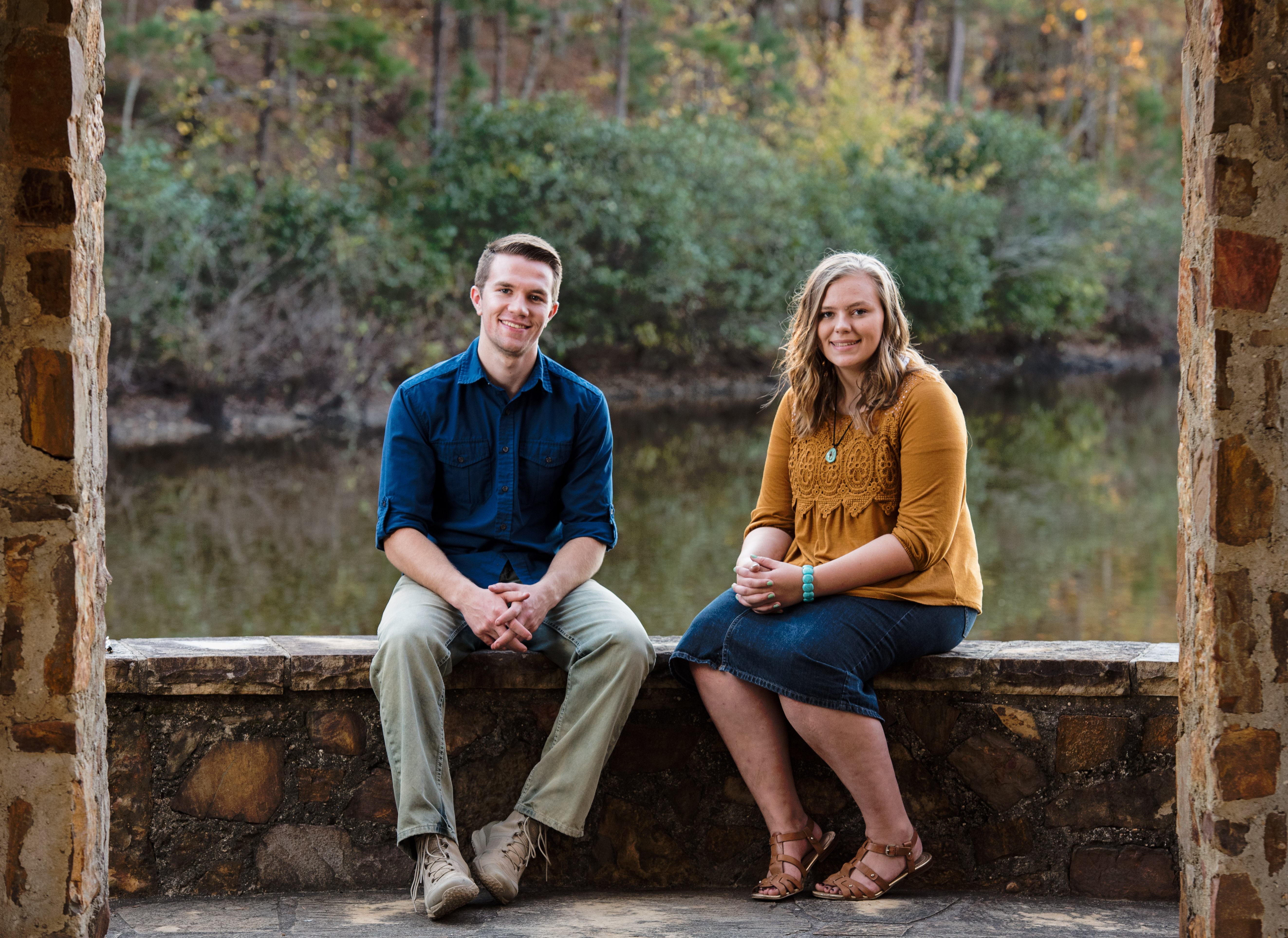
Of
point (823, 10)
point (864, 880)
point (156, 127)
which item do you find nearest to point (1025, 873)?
point (864, 880)

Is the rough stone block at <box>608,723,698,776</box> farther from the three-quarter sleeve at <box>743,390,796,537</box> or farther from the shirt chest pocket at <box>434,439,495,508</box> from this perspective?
the shirt chest pocket at <box>434,439,495,508</box>

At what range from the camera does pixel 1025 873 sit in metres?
2.66

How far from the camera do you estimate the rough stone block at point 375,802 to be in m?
2.66

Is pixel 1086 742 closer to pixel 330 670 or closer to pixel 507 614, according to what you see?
pixel 507 614

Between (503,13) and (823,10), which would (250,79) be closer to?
(503,13)

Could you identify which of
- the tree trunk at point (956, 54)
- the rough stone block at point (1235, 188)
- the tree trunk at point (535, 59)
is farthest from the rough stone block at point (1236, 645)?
the tree trunk at point (956, 54)

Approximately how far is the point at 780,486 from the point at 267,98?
18375 mm

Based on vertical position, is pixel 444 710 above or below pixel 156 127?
below

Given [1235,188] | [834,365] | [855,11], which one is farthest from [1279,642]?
[855,11]

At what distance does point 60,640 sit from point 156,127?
63.1ft

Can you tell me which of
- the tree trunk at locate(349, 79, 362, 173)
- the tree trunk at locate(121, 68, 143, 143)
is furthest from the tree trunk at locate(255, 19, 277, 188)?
the tree trunk at locate(121, 68, 143, 143)

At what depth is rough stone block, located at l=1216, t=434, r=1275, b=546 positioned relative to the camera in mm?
1934

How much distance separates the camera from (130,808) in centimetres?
257

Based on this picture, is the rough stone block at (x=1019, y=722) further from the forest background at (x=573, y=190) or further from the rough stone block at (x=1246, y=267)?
the forest background at (x=573, y=190)
